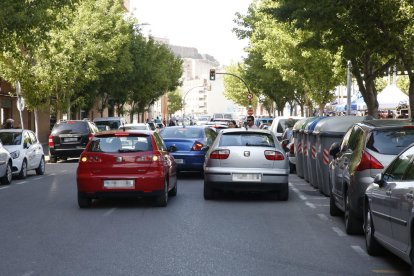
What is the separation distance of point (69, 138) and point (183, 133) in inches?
398

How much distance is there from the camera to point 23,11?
21.1 metres

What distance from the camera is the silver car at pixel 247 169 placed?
50.5ft

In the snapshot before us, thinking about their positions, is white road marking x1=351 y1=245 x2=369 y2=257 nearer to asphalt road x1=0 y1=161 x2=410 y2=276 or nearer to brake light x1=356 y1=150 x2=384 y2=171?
asphalt road x1=0 y1=161 x2=410 y2=276

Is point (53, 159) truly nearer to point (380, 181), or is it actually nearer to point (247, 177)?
point (247, 177)

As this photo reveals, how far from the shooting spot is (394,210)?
7.52 m

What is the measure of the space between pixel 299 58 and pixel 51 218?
32.1m

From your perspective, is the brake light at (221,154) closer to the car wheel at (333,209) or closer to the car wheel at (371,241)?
the car wheel at (333,209)

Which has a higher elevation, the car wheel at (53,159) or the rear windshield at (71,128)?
the rear windshield at (71,128)

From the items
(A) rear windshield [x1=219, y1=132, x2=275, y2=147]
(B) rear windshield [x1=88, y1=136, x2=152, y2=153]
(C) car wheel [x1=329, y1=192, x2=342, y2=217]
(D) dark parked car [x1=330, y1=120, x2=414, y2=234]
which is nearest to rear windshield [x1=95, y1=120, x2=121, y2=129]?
(A) rear windshield [x1=219, y1=132, x2=275, y2=147]

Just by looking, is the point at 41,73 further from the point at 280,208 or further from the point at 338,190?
the point at 338,190

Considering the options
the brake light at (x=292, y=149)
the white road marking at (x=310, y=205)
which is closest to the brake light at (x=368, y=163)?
the white road marking at (x=310, y=205)

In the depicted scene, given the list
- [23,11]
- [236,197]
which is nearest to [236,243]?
[236,197]

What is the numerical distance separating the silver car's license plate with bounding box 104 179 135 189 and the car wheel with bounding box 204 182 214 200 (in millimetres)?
2131

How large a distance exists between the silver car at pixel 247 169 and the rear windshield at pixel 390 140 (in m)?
5.06
